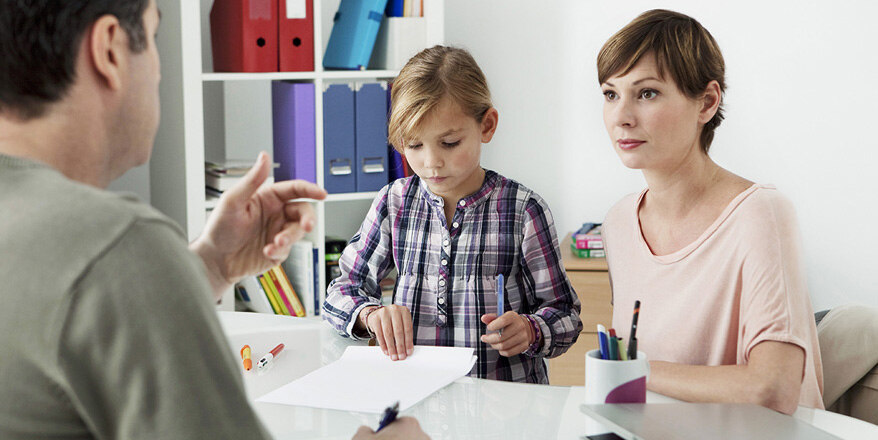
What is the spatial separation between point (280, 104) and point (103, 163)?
7.20 ft

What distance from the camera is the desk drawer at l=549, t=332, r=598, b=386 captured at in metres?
3.00

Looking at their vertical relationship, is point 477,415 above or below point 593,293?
above

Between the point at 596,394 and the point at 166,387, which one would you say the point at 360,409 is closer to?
the point at 596,394

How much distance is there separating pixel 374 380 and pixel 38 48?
0.81 metres

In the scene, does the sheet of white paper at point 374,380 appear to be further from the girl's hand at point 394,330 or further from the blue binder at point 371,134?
the blue binder at point 371,134

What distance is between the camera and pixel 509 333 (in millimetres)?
1479

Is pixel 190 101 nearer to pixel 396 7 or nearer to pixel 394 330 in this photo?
pixel 396 7

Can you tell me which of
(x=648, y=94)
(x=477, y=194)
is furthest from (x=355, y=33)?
(x=648, y=94)

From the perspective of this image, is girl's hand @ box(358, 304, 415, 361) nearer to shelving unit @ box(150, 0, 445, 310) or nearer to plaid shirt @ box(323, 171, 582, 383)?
plaid shirt @ box(323, 171, 582, 383)

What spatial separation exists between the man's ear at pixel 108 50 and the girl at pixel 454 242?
0.94 meters

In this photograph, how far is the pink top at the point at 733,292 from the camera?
1.29m

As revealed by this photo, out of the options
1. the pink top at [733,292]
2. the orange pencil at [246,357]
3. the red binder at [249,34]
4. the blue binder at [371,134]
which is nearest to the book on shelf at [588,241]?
the blue binder at [371,134]

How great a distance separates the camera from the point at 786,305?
127 centimetres

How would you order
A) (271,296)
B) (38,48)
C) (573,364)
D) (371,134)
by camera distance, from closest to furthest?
1. (38,48)
2. (271,296)
3. (371,134)
4. (573,364)
